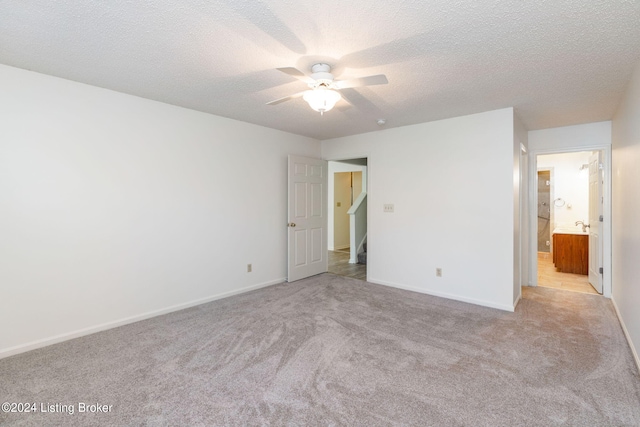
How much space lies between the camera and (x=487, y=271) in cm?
363

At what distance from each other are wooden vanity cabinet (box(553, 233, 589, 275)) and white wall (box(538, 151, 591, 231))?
51.8 inches

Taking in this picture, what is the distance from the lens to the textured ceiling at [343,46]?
1.71 m

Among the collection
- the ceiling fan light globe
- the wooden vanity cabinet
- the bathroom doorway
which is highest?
the ceiling fan light globe

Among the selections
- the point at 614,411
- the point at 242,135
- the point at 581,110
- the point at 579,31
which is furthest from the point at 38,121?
the point at 581,110

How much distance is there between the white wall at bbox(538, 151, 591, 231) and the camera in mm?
6383

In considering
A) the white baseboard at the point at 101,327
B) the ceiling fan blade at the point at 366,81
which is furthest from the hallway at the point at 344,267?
the ceiling fan blade at the point at 366,81

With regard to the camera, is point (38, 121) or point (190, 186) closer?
point (38, 121)

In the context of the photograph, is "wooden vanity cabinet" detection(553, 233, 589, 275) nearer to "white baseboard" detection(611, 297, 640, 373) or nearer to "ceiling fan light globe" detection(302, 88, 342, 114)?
"white baseboard" detection(611, 297, 640, 373)

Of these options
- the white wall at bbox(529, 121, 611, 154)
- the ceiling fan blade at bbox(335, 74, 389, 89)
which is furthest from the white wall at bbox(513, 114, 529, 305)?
the ceiling fan blade at bbox(335, 74, 389, 89)

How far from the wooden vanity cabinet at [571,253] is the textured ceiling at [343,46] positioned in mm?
2967

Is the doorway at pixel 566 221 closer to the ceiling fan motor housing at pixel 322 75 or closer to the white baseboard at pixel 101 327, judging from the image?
the ceiling fan motor housing at pixel 322 75

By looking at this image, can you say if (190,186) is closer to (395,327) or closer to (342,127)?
(342,127)

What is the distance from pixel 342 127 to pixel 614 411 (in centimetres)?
382

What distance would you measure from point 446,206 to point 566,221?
15.0 ft
